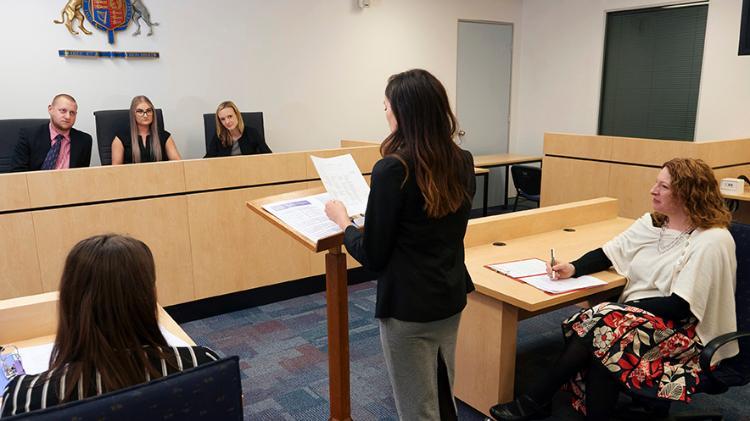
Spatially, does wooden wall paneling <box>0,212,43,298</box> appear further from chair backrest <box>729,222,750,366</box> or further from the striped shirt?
chair backrest <box>729,222,750,366</box>

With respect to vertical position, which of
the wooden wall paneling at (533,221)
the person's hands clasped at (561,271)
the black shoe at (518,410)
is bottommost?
the black shoe at (518,410)

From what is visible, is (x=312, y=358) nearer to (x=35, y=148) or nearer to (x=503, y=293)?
(x=503, y=293)

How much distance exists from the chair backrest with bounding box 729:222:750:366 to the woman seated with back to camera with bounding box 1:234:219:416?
2025 mm

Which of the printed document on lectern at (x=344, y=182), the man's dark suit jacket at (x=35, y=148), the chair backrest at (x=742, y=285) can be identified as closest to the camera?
the printed document on lectern at (x=344, y=182)

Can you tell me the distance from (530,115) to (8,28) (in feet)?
18.5

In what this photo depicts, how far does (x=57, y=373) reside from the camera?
Answer: 45.2 inches

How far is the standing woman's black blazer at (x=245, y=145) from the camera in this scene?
456 centimetres

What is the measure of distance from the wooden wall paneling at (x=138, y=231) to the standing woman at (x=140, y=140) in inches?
26.2

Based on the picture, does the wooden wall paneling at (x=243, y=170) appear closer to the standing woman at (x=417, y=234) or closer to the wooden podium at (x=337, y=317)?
the wooden podium at (x=337, y=317)

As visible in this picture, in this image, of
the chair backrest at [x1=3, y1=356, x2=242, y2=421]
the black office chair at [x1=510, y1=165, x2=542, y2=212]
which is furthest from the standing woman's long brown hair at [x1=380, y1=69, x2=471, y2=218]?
the black office chair at [x1=510, y1=165, x2=542, y2=212]

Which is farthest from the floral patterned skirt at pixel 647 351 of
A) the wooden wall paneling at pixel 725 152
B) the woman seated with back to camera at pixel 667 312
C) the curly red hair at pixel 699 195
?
the wooden wall paneling at pixel 725 152

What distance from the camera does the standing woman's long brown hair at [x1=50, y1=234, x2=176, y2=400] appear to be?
116 cm

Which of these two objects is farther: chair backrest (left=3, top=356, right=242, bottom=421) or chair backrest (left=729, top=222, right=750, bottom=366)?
chair backrest (left=729, top=222, right=750, bottom=366)

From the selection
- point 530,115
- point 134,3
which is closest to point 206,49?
point 134,3
